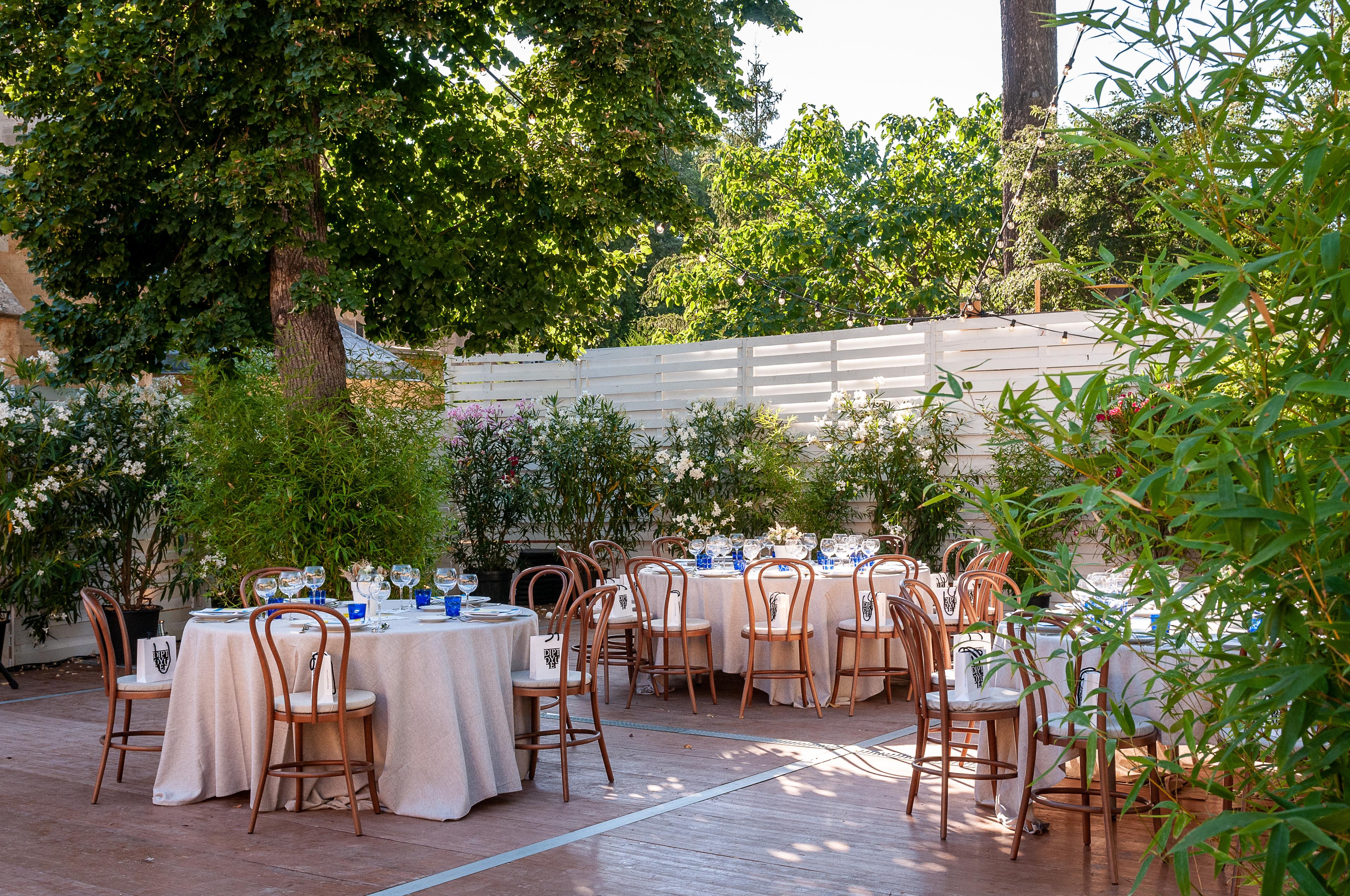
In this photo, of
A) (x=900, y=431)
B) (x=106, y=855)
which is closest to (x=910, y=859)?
(x=106, y=855)

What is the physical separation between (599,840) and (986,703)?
1619 millimetres

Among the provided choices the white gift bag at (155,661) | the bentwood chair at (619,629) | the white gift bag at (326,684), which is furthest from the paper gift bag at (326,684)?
the bentwood chair at (619,629)

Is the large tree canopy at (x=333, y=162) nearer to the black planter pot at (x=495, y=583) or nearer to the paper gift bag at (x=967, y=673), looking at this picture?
the black planter pot at (x=495, y=583)

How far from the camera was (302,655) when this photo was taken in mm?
4836

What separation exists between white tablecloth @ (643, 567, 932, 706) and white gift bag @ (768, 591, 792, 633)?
11 cm

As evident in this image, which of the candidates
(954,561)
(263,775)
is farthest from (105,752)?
(954,561)

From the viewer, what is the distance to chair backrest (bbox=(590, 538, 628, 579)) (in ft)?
26.4

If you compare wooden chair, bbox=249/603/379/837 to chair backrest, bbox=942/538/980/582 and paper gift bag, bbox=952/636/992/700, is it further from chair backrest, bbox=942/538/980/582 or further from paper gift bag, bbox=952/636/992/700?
chair backrest, bbox=942/538/980/582

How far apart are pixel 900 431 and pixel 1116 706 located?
26.0ft

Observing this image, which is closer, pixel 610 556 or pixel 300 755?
pixel 300 755

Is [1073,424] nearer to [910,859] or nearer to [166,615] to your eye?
[910,859]

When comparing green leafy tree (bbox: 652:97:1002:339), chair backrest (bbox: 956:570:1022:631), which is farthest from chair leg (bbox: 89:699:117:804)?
green leafy tree (bbox: 652:97:1002:339)

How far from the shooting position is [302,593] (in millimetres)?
6406

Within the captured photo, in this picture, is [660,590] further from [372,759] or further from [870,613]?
[372,759]
